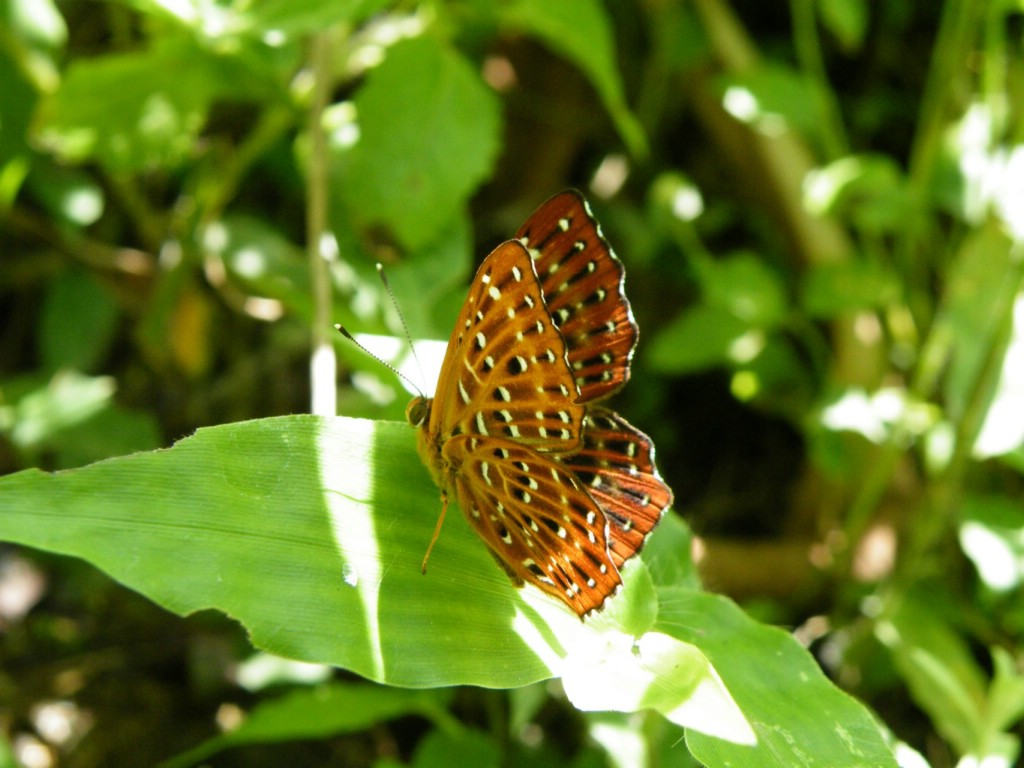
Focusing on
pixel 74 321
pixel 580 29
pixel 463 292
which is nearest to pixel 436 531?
pixel 463 292

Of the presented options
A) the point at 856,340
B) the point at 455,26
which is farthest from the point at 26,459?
the point at 856,340

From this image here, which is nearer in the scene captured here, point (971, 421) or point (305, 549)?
point (305, 549)

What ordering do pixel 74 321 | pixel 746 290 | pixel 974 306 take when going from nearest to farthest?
pixel 974 306, pixel 746 290, pixel 74 321

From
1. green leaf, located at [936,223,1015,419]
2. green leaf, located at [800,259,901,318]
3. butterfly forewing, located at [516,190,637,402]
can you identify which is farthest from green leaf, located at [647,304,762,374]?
butterfly forewing, located at [516,190,637,402]

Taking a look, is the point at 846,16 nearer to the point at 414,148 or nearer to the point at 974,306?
the point at 974,306

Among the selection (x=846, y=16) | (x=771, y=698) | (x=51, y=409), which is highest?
(x=846, y=16)

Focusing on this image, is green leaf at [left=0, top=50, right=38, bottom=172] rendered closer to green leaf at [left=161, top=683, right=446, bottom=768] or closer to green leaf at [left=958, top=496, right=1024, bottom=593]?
green leaf at [left=161, top=683, right=446, bottom=768]
